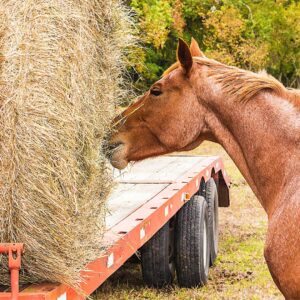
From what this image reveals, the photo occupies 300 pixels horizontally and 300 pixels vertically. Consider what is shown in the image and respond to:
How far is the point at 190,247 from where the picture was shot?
5.83 metres

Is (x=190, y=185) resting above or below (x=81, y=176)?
below

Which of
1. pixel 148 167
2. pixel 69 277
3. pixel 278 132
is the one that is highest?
pixel 278 132

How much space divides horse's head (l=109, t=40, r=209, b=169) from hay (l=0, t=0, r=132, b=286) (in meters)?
0.78

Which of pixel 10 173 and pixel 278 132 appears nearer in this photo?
pixel 10 173

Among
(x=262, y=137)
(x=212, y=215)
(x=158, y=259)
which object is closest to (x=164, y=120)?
(x=262, y=137)

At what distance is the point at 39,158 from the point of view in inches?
106

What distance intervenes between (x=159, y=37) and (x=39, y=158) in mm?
15159

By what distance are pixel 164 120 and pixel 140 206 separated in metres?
1.01

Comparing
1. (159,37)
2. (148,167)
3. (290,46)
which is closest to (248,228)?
(148,167)

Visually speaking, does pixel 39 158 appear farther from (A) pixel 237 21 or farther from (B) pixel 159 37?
(A) pixel 237 21

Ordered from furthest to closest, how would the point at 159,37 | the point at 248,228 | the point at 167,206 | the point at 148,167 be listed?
the point at 159,37 < the point at 248,228 < the point at 148,167 < the point at 167,206

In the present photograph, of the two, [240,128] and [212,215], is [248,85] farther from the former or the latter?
[212,215]

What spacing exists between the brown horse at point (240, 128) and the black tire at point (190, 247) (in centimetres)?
187

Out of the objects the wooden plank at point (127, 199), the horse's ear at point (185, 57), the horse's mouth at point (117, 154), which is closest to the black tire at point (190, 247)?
the wooden plank at point (127, 199)
